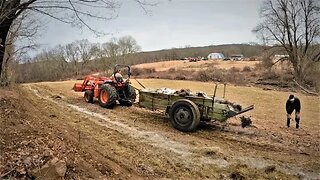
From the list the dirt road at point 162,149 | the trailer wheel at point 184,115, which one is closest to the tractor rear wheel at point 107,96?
the dirt road at point 162,149

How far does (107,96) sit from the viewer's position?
1511cm

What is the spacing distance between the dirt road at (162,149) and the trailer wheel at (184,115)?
267 mm

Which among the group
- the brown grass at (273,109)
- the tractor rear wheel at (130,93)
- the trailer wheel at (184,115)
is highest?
the tractor rear wheel at (130,93)

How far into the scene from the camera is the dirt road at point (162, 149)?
25.3 feet

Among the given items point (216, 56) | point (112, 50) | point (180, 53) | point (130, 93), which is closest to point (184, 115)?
point (130, 93)

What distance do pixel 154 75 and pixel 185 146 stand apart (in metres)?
38.1

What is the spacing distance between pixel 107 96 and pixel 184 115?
4.34 meters

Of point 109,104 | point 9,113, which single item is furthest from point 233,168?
point 109,104

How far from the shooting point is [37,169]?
6.79 metres

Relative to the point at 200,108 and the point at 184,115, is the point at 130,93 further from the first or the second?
the point at 200,108

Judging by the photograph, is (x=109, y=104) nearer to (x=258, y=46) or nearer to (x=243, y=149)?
(x=243, y=149)

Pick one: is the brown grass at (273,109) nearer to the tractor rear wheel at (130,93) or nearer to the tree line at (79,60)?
the tractor rear wheel at (130,93)

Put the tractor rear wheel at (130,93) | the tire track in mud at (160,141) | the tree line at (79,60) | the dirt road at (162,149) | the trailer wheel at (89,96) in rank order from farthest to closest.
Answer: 1. the tree line at (79,60)
2. the trailer wheel at (89,96)
3. the tractor rear wheel at (130,93)
4. the tire track in mud at (160,141)
5. the dirt road at (162,149)

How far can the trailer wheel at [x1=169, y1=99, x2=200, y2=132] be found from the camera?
11.6m
